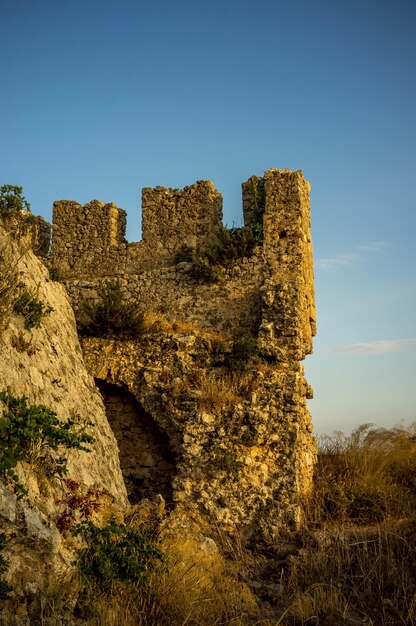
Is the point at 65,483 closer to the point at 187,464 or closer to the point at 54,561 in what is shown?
the point at 54,561

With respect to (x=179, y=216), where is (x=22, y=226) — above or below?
below

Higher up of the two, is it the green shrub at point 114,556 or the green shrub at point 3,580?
the green shrub at point 3,580

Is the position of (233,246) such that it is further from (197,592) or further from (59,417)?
(197,592)

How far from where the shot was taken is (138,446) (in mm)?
11656

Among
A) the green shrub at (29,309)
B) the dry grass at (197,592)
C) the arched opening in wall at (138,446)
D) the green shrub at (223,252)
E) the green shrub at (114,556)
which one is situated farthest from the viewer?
the green shrub at (223,252)

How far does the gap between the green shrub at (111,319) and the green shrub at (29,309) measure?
2931 millimetres

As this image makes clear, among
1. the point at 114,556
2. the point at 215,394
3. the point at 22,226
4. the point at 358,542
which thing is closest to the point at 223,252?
the point at 215,394

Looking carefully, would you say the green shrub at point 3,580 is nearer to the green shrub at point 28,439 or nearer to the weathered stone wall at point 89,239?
the green shrub at point 28,439

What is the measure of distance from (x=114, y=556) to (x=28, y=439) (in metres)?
1.70

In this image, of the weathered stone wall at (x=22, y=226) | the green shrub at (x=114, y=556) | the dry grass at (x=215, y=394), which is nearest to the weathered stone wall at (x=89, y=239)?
the weathered stone wall at (x=22, y=226)

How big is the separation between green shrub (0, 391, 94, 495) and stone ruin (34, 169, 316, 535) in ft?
11.5

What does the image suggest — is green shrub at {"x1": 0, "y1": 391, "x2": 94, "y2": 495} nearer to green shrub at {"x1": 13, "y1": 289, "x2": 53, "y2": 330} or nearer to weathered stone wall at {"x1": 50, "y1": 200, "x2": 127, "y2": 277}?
green shrub at {"x1": 13, "y1": 289, "x2": 53, "y2": 330}

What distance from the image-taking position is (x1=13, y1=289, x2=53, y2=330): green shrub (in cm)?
904

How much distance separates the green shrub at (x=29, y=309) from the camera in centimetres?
904
